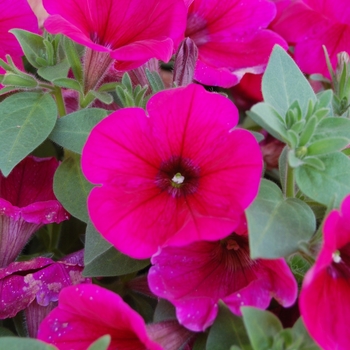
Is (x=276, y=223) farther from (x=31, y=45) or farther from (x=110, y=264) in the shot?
(x=31, y=45)

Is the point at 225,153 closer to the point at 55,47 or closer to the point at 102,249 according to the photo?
the point at 102,249

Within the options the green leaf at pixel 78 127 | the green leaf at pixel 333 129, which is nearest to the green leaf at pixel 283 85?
the green leaf at pixel 333 129

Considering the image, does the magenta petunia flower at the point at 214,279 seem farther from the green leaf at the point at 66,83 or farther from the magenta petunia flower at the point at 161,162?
the green leaf at the point at 66,83

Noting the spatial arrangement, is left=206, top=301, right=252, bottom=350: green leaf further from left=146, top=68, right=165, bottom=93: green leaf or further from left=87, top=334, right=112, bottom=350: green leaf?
left=146, top=68, right=165, bottom=93: green leaf

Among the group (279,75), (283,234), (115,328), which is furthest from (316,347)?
(279,75)

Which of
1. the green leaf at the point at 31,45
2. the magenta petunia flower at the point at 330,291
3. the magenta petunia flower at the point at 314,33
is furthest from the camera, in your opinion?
the magenta petunia flower at the point at 314,33

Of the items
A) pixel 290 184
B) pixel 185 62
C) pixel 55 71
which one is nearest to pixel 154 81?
pixel 185 62
